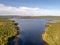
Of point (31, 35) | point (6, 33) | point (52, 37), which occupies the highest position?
point (6, 33)

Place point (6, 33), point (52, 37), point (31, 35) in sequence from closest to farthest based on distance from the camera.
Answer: point (52, 37)
point (6, 33)
point (31, 35)

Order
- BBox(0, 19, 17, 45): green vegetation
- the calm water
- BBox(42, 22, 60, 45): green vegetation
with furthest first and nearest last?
1. the calm water
2. BBox(42, 22, 60, 45): green vegetation
3. BBox(0, 19, 17, 45): green vegetation

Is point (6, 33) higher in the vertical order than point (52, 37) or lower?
higher

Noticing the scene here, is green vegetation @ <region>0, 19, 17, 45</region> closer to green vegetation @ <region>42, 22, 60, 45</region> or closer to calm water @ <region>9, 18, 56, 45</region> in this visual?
calm water @ <region>9, 18, 56, 45</region>

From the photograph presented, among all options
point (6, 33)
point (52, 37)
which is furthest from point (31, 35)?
point (52, 37)

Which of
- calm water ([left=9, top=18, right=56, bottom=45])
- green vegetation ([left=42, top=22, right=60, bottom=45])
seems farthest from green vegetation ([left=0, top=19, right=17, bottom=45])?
green vegetation ([left=42, top=22, right=60, bottom=45])

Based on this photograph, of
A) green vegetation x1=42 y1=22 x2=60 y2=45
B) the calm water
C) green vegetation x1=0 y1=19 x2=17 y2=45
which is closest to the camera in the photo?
green vegetation x1=0 y1=19 x2=17 y2=45

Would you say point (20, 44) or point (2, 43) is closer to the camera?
point (2, 43)

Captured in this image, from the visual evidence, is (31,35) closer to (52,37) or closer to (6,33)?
(6,33)

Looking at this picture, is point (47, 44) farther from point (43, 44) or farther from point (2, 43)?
point (2, 43)

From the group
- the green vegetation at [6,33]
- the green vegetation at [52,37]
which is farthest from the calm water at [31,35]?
the green vegetation at [6,33]

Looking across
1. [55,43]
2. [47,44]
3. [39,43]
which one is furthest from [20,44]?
[55,43]
